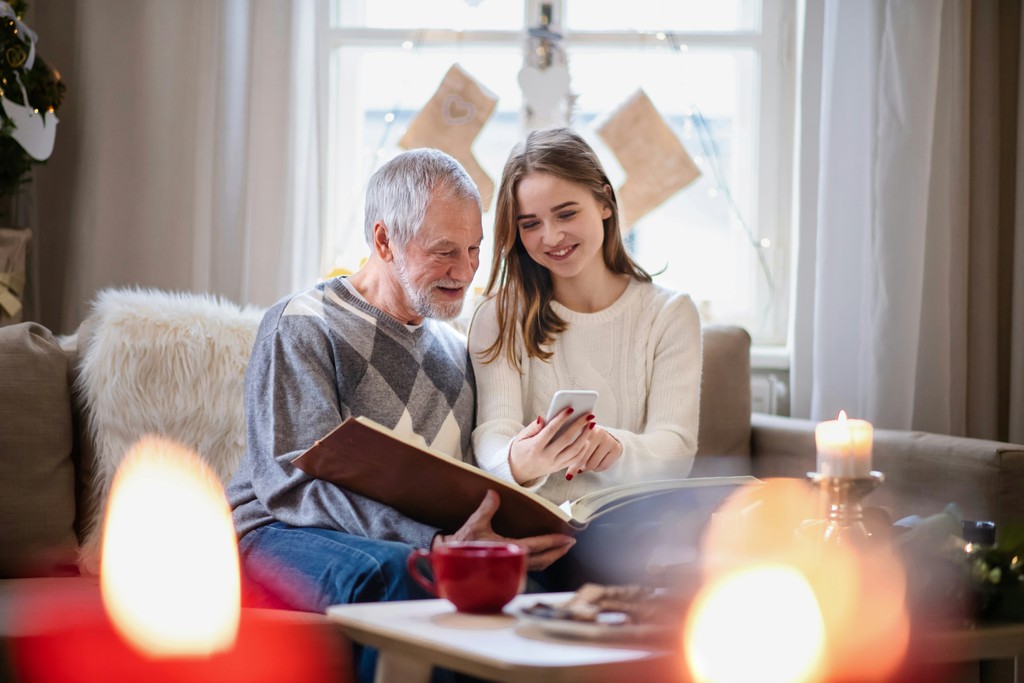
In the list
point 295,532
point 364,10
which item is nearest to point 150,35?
point 364,10

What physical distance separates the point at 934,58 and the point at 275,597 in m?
2.06

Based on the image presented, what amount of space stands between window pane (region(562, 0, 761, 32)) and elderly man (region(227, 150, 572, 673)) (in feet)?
5.02

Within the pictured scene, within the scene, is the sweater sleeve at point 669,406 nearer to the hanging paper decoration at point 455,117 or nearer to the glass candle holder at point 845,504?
the glass candle holder at point 845,504

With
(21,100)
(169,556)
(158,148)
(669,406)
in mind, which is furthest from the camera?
(158,148)

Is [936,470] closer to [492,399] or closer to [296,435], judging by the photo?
[492,399]

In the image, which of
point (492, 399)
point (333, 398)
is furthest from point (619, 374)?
point (333, 398)

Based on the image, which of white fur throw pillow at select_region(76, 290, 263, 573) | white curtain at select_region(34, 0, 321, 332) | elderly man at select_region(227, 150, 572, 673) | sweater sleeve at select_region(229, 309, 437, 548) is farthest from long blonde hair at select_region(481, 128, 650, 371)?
white curtain at select_region(34, 0, 321, 332)

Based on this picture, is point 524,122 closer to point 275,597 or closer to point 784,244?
point 784,244

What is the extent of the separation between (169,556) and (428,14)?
1.99 metres

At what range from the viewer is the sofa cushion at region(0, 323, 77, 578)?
5.55 ft

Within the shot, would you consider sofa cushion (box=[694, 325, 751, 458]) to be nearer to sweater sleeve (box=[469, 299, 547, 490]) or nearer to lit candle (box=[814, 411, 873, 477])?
sweater sleeve (box=[469, 299, 547, 490])

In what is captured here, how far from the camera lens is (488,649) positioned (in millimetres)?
850

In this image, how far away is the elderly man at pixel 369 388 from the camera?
4.42 feet

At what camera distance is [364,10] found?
120 inches
